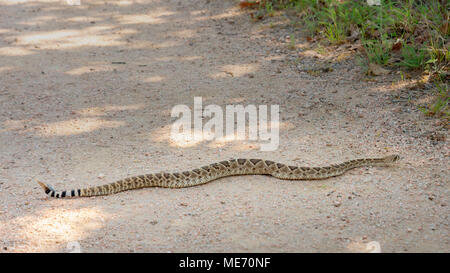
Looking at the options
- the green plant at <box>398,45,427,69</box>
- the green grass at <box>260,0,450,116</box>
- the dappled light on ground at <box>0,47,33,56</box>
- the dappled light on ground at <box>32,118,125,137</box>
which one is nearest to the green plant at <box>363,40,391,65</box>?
the green grass at <box>260,0,450,116</box>

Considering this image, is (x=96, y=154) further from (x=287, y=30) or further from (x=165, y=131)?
(x=287, y=30)

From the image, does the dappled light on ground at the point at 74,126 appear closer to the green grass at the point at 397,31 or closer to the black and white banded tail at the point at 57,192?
the black and white banded tail at the point at 57,192

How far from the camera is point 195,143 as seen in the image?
24.8 ft

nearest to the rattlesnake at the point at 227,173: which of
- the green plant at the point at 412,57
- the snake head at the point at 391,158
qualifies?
the snake head at the point at 391,158

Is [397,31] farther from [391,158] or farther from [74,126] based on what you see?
[74,126]

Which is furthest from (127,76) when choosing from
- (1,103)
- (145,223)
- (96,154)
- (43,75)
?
(145,223)

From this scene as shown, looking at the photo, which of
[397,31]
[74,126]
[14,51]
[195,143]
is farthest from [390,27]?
[14,51]

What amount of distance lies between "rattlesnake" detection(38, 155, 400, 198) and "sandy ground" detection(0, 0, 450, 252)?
10 centimetres

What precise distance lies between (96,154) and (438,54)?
5159 mm

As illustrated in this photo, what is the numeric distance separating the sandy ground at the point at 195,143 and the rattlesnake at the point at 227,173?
0.32 feet

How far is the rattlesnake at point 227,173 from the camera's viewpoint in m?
6.34

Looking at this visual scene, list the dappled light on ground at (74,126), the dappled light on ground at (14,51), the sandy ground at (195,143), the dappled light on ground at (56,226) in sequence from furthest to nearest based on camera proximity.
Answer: the dappled light on ground at (14,51) < the dappled light on ground at (74,126) < the sandy ground at (195,143) < the dappled light on ground at (56,226)

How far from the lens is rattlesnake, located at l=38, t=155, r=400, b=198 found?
6339 mm

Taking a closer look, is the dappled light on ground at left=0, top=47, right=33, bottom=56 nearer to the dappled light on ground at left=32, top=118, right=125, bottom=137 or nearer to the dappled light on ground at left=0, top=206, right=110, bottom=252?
the dappled light on ground at left=32, top=118, right=125, bottom=137
